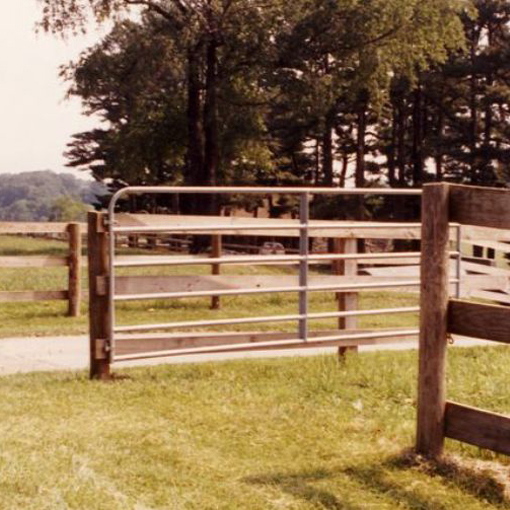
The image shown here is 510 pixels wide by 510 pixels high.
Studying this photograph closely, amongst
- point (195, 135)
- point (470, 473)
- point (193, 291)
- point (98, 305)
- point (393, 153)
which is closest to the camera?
point (470, 473)

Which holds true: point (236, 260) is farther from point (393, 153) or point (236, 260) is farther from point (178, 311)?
point (393, 153)

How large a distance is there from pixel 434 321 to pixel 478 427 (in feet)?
2.32

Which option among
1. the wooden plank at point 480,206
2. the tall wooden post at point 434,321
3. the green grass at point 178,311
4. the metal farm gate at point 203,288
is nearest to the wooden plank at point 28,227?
the green grass at point 178,311

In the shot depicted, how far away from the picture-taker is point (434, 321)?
547 centimetres

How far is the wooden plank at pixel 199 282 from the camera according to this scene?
8355 millimetres

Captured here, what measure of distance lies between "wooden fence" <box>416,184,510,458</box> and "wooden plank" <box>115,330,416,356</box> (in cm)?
299

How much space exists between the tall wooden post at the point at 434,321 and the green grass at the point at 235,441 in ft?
0.72

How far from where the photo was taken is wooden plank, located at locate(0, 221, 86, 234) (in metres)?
13.6

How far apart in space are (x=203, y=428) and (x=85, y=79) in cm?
3025

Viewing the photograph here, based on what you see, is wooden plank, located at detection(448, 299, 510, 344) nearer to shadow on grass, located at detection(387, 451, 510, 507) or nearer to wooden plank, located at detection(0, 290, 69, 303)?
shadow on grass, located at detection(387, 451, 510, 507)

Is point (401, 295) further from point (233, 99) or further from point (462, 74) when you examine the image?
point (462, 74)

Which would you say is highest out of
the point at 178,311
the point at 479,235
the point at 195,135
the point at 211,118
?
the point at 211,118

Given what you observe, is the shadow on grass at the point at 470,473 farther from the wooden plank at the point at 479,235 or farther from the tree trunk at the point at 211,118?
the tree trunk at the point at 211,118

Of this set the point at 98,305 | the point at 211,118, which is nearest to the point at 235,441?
the point at 98,305
